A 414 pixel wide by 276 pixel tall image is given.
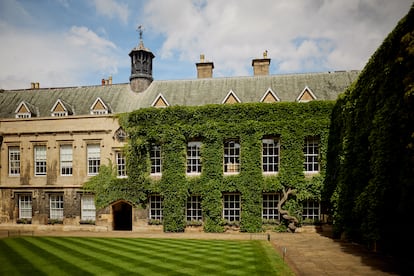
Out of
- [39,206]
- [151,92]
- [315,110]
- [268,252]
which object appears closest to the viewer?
[268,252]

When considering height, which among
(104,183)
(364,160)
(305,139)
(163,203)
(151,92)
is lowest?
(163,203)

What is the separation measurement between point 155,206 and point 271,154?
11029mm

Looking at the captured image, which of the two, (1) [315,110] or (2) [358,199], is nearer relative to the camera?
(2) [358,199]

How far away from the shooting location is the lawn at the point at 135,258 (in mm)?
11109

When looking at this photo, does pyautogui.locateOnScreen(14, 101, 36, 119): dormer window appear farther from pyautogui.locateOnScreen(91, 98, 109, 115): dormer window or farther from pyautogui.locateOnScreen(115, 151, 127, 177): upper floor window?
pyautogui.locateOnScreen(115, 151, 127, 177): upper floor window

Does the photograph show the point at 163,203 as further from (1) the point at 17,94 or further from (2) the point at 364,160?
(1) the point at 17,94

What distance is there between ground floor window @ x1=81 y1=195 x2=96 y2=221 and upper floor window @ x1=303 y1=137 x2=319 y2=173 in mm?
19076

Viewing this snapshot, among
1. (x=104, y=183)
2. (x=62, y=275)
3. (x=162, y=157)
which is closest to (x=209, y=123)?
(x=162, y=157)

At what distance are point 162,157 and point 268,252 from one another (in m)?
13.2

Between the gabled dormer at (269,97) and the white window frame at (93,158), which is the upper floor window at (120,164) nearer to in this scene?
the white window frame at (93,158)

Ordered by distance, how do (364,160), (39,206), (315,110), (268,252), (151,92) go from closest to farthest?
(268,252) < (364,160) < (315,110) < (39,206) < (151,92)

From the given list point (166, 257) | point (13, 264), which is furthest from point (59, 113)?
point (166, 257)

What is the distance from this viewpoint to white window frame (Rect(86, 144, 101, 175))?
2691 centimetres

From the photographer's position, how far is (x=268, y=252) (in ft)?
49.1
